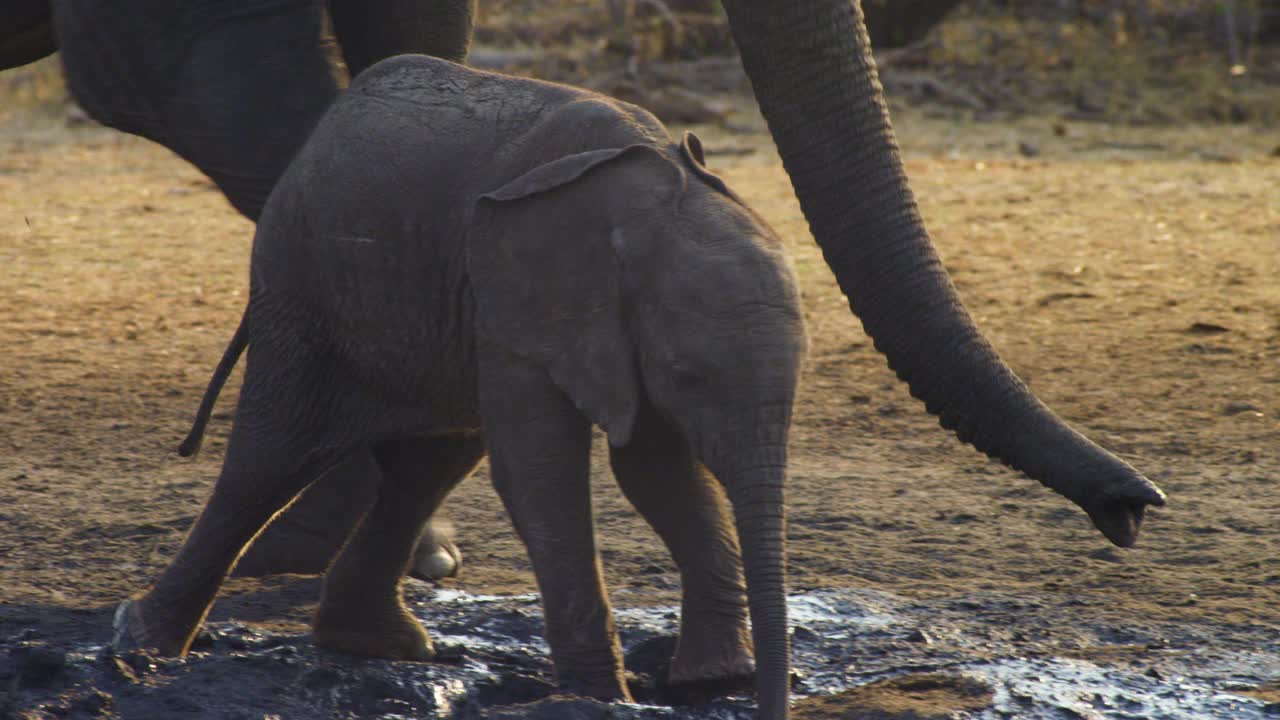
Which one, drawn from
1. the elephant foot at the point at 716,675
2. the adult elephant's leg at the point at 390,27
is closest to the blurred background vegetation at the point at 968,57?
the adult elephant's leg at the point at 390,27

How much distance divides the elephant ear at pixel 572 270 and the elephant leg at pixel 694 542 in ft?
0.79

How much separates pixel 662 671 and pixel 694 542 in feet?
1.40

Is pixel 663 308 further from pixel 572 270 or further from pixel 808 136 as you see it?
pixel 808 136

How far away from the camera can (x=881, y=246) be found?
130 inches

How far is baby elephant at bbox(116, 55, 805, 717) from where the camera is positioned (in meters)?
2.98

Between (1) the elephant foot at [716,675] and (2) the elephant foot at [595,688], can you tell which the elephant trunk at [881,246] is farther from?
(2) the elephant foot at [595,688]

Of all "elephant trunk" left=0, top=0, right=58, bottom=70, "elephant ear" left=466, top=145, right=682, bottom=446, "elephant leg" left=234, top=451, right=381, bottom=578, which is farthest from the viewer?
"elephant trunk" left=0, top=0, right=58, bottom=70

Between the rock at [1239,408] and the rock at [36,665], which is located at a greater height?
the rock at [1239,408]

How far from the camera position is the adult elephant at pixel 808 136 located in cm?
315

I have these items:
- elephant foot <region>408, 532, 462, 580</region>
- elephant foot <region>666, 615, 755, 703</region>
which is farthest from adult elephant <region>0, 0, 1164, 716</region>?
elephant foot <region>666, 615, 755, 703</region>

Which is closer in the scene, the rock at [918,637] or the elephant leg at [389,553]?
the elephant leg at [389,553]

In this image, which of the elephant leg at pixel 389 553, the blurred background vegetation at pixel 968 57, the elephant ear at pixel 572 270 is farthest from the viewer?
the blurred background vegetation at pixel 968 57

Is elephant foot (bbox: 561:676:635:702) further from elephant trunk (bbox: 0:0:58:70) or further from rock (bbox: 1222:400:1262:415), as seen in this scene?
rock (bbox: 1222:400:1262:415)

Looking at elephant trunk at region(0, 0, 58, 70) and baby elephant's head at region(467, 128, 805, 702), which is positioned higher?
elephant trunk at region(0, 0, 58, 70)
